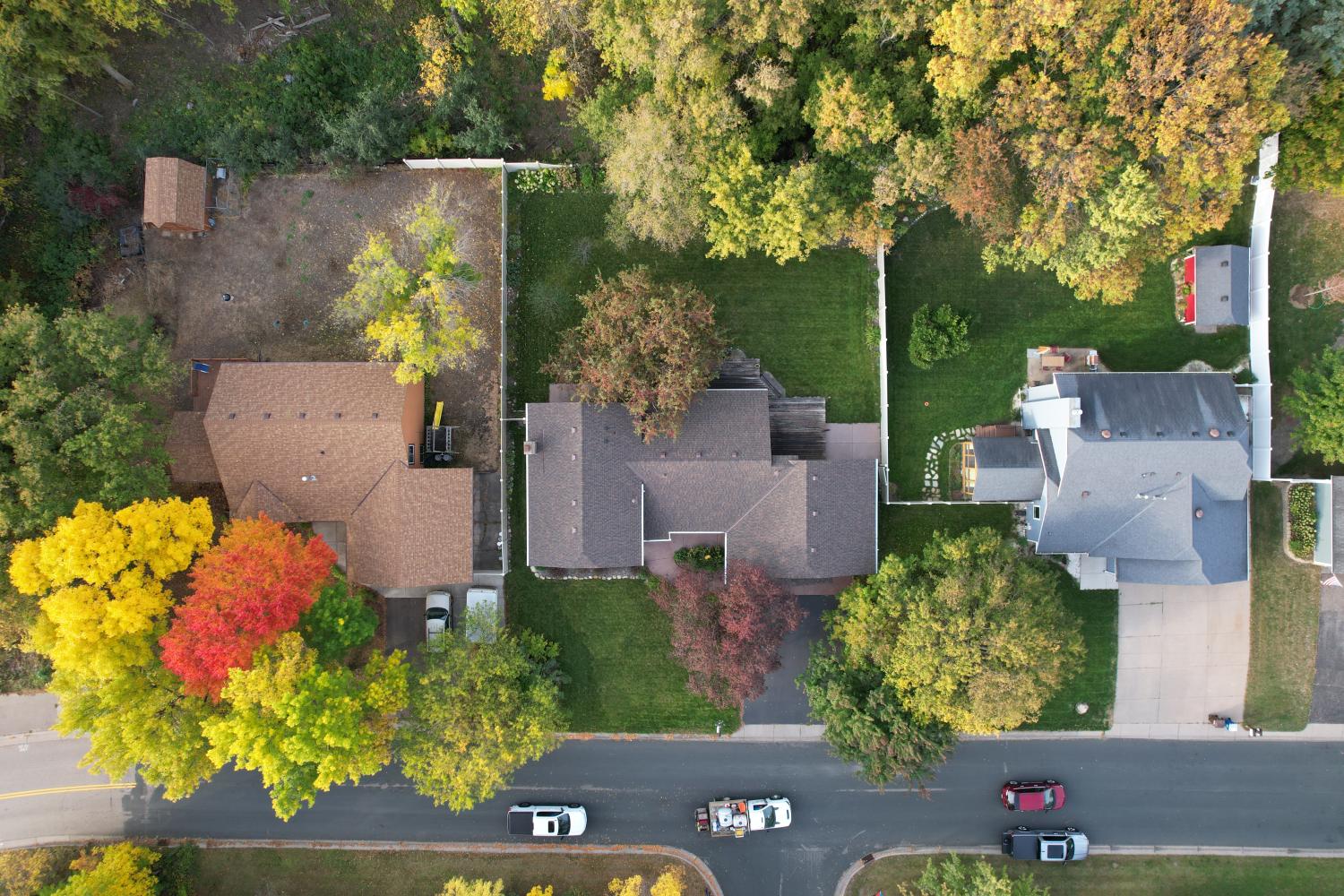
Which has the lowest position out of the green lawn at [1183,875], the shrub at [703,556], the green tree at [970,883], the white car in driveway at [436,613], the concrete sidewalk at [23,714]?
the green lawn at [1183,875]

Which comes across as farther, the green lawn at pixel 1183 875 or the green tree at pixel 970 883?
the green lawn at pixel 1183 875

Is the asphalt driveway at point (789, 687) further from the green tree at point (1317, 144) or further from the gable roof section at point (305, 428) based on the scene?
the green tree at point (1317, 144)

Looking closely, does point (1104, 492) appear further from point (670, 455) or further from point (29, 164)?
point (29, 164)

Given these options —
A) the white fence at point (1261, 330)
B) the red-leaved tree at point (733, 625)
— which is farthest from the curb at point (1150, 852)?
the white fence at point (1261, 330)

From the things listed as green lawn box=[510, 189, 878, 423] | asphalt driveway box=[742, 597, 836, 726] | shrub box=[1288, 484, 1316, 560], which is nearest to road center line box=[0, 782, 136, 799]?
asphalt driveway box=[742, 597, 836, 726]

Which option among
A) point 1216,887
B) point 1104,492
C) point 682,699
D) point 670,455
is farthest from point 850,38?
point 1216,887

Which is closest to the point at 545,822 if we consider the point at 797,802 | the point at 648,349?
the point at 797,802

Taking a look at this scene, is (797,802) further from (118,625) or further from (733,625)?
(118,625)

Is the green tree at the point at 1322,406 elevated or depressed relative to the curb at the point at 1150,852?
elevated
